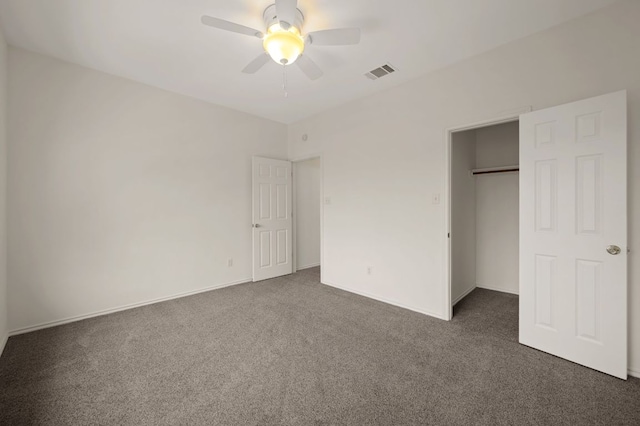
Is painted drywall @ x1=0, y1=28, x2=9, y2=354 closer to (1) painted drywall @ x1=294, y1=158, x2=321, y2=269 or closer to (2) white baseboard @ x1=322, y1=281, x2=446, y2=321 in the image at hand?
(2) white baseboard @ x1=322, y1=281, x2=446, y2=321

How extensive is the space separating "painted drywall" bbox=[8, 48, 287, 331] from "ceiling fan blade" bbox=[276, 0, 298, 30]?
7.89 feet

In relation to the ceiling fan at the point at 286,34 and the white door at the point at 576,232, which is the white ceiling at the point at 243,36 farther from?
the white door at the point at 576,232

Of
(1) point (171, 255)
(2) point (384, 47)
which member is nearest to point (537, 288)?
(2) point (384, 47)

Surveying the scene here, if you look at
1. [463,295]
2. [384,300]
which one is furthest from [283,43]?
[463,295]

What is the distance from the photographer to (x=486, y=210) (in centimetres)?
396

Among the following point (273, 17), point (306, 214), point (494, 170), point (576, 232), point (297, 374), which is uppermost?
point (273, 17)

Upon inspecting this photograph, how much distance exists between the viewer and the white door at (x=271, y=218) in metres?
4.35

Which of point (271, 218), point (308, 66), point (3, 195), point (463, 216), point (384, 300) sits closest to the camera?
point (308, 66)

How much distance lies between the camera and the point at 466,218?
3711 mm

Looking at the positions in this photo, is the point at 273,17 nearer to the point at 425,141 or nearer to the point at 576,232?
the point at 425,141

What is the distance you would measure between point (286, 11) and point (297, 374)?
8.60ft

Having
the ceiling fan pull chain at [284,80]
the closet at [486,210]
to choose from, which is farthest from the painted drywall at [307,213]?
the closet at [486,210]

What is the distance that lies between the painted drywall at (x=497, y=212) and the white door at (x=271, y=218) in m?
3.19

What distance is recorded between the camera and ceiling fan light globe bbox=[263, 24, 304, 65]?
1935mm
